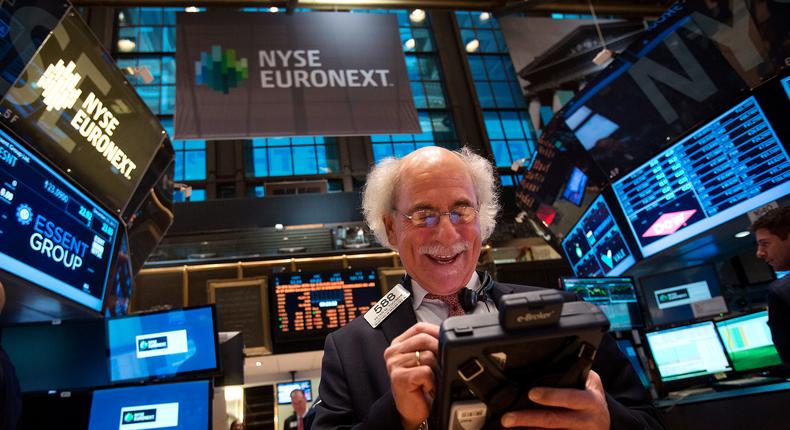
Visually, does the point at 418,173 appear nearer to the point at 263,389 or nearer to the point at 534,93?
the point at 534,93

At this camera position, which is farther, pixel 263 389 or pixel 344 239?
pixel 263 389

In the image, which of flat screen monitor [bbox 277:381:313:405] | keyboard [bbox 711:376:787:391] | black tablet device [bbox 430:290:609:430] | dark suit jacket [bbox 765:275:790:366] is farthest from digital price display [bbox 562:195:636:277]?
flat screen monitor [bbox 277:381:313:405]

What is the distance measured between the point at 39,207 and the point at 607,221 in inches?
181

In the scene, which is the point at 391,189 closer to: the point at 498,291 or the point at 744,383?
the point at 498,291

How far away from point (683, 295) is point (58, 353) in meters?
4.89

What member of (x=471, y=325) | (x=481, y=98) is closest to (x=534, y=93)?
(x=481, y=98)

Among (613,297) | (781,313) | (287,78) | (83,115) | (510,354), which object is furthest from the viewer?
(287,78)

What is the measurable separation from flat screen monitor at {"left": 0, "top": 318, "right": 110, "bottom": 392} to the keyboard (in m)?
3.95

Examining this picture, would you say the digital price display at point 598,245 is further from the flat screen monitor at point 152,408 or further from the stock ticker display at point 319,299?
the flat screen monitor at point 152,408

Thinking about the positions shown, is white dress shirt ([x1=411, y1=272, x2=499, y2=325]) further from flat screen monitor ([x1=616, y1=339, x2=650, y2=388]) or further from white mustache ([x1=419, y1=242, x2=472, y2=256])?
flat screen monitor ([x1=616, y1=339, x2=650, y2=388])

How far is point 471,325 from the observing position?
0.69 m

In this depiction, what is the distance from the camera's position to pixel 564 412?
800mm

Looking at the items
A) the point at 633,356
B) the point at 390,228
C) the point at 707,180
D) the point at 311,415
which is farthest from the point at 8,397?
the point at 707,180

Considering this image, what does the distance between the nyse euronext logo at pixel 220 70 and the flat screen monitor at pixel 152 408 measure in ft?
9.09
